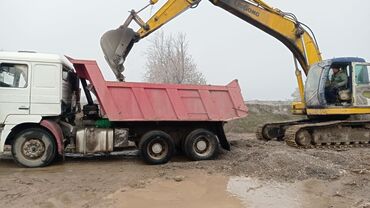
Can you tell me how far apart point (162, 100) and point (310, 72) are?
5.85 m

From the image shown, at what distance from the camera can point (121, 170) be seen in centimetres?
978

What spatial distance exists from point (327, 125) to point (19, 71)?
8.88 m

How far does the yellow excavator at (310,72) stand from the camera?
12414mm

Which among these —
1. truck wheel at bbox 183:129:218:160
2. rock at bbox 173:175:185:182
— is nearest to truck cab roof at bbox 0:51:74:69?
truck wheel at bbox 183:129:218:160

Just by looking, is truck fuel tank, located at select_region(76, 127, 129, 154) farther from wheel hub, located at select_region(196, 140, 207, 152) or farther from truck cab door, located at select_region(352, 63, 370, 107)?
truck cab door, located at select_region(352, 63, 370, 107)

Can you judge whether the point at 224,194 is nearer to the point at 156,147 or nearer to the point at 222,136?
the point at 156,147

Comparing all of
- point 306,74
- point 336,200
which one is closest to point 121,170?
point 336,200

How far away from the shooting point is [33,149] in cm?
1012

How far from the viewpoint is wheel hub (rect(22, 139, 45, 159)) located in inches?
397

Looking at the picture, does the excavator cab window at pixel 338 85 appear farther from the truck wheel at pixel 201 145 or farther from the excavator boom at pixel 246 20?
the truck wheel at pixel 201 145

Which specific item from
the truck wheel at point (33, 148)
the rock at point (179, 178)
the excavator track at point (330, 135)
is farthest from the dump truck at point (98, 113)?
the excavator track at point (330, 135)

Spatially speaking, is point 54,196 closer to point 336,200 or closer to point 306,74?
point 336,200

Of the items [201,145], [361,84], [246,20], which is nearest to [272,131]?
[361,84]

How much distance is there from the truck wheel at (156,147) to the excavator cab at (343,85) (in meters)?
5.42
